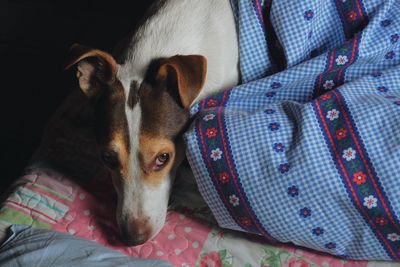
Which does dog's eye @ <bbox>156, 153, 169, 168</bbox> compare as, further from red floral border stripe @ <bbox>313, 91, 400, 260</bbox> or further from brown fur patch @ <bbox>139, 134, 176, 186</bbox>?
red floral border stripe @ <bbox>313, 91, 400, 260</bbox>

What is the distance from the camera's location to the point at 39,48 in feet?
10.00

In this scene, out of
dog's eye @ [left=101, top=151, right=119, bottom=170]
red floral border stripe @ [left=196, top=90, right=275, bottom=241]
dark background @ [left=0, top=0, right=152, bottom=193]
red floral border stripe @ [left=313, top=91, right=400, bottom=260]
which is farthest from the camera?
dark background @ [left=0, top=0, right=152, bottom=193]

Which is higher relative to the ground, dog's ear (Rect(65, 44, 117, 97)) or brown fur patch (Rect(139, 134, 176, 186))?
dog's ear (Rect(65, 44, 117, 97))

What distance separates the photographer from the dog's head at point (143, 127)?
1.57m

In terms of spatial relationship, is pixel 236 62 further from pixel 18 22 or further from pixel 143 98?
pixel 18 22

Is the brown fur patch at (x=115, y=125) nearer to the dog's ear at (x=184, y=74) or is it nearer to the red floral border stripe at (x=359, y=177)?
the dog's ear at (x=184, y=74)

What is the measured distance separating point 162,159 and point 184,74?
0.31m

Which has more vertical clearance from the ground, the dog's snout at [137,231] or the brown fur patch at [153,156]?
the brown fur patch at [153,156]

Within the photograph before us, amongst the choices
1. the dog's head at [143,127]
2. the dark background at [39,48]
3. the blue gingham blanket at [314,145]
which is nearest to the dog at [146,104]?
the dog's head at [143,127]

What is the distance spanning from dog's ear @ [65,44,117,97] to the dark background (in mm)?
1028

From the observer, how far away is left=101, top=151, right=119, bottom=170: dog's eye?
160 centimetres

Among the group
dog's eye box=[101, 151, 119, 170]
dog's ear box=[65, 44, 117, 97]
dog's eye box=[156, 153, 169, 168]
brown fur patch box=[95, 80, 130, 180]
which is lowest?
dog's eye box=[156, 153, 169, 168]

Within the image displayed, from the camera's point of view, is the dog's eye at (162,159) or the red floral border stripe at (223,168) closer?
the red floral border stripe at (223,168)

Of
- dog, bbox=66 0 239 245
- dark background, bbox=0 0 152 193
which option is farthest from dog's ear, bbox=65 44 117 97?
dark background, bbox=0 0 152 193
